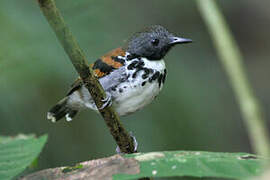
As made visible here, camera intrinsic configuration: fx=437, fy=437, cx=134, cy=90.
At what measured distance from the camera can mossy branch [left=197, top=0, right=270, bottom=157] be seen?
5.73 ft

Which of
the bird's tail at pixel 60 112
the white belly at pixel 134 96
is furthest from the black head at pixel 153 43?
the bird's tail at pixel 60 112

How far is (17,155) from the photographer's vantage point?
2.13 metres

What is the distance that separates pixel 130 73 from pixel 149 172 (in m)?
2.13

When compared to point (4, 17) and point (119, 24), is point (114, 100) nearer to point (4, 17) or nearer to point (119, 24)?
point (4, 17)

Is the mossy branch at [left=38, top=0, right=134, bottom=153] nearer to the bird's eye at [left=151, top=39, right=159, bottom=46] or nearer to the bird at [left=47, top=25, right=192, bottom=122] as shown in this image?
the bird at [left=47, top=25, right=192, bottom=122]

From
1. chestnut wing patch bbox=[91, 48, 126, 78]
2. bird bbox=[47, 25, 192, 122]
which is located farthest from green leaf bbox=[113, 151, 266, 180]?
chestnut wing patch bbox=[91, 48, 126, 78]

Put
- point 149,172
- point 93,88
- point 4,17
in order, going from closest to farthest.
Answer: point 149,172 < point 93,88 < point 4,17

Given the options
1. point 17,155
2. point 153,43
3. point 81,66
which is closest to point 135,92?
point 153,43

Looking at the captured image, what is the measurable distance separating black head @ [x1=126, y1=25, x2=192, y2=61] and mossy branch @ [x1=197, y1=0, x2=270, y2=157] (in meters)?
1.42

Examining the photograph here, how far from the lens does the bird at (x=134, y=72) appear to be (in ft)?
12.3

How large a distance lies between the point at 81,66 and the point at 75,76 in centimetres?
314

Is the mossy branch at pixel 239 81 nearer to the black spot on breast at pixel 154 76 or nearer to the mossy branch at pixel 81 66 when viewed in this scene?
the mossy branch at pixel 81 66

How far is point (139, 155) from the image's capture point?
1.92m

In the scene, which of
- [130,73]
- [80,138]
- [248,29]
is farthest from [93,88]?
[248,29]
